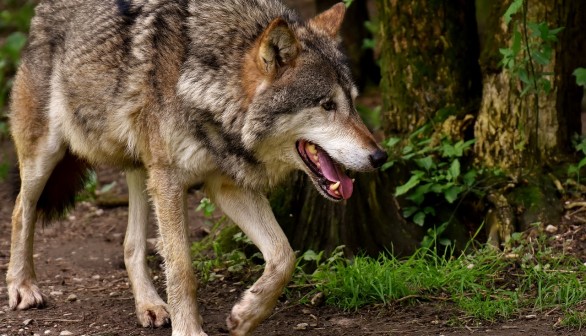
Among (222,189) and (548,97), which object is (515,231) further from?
(222,189)

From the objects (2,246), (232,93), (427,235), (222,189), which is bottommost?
(2,246)

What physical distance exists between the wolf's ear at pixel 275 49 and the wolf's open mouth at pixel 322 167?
38 cm

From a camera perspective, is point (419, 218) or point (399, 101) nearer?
point (419, 218)

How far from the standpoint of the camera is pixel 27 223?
18.4 ft

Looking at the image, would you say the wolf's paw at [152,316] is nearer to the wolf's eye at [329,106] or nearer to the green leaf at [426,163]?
the wolf's eye at [329,106]

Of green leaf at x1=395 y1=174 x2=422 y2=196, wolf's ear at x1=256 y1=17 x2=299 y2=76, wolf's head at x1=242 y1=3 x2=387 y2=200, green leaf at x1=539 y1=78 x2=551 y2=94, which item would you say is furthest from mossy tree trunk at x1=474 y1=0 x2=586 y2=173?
wolf's ear at x1=256 y1=17 x2=299 y2=76

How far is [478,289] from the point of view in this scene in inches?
201

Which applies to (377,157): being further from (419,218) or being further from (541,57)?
(419,218)

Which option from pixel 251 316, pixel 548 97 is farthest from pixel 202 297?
pixel 548 97

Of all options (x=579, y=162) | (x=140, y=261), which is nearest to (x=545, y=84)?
(x=579, y=162)

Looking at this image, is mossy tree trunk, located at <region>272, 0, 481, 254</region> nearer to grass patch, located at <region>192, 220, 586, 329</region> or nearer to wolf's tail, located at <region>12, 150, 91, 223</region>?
grass patch, located at <region>192, 220, 586, 329</region>

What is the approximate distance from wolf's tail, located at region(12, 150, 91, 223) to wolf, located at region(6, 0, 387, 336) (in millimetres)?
434

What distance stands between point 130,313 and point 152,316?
278mm

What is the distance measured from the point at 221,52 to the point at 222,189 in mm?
718
